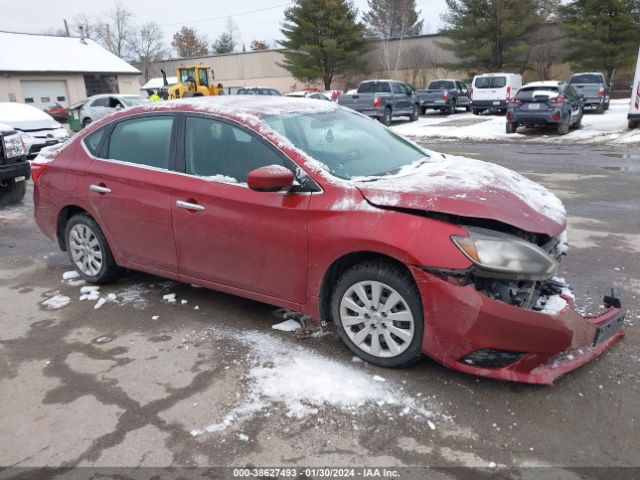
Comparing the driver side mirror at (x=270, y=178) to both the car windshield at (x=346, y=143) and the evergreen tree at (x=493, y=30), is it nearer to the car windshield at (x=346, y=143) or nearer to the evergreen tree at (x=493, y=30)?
the car windshield at (x=346, y=143)

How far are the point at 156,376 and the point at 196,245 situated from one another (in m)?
1.03

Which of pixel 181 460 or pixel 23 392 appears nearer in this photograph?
pixel 181 460

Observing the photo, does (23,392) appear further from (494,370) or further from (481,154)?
(481,154)

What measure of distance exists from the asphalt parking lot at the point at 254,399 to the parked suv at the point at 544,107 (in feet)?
44.2

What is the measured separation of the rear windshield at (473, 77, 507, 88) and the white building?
28673mm

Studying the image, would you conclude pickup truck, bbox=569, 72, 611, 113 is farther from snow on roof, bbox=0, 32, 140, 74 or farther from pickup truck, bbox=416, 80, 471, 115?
snow on roof, bbox=0, 32, 140, 74

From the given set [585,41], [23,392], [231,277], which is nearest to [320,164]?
[231,277]

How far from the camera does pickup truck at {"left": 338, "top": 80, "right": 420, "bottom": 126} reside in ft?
69.3

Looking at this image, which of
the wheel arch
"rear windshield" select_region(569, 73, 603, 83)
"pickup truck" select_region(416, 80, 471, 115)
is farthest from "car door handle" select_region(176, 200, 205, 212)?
"rear windshield" select_region(569, 73, 603, 83)

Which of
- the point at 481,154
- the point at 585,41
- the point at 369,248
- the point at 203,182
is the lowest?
the point at 481,154

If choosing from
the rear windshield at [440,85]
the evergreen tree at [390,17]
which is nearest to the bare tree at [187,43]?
the evergreen tree at [390,17]

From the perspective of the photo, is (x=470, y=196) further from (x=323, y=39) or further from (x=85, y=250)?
(x=323, y=39)

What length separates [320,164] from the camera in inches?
140

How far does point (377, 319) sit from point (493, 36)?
36.8 m
